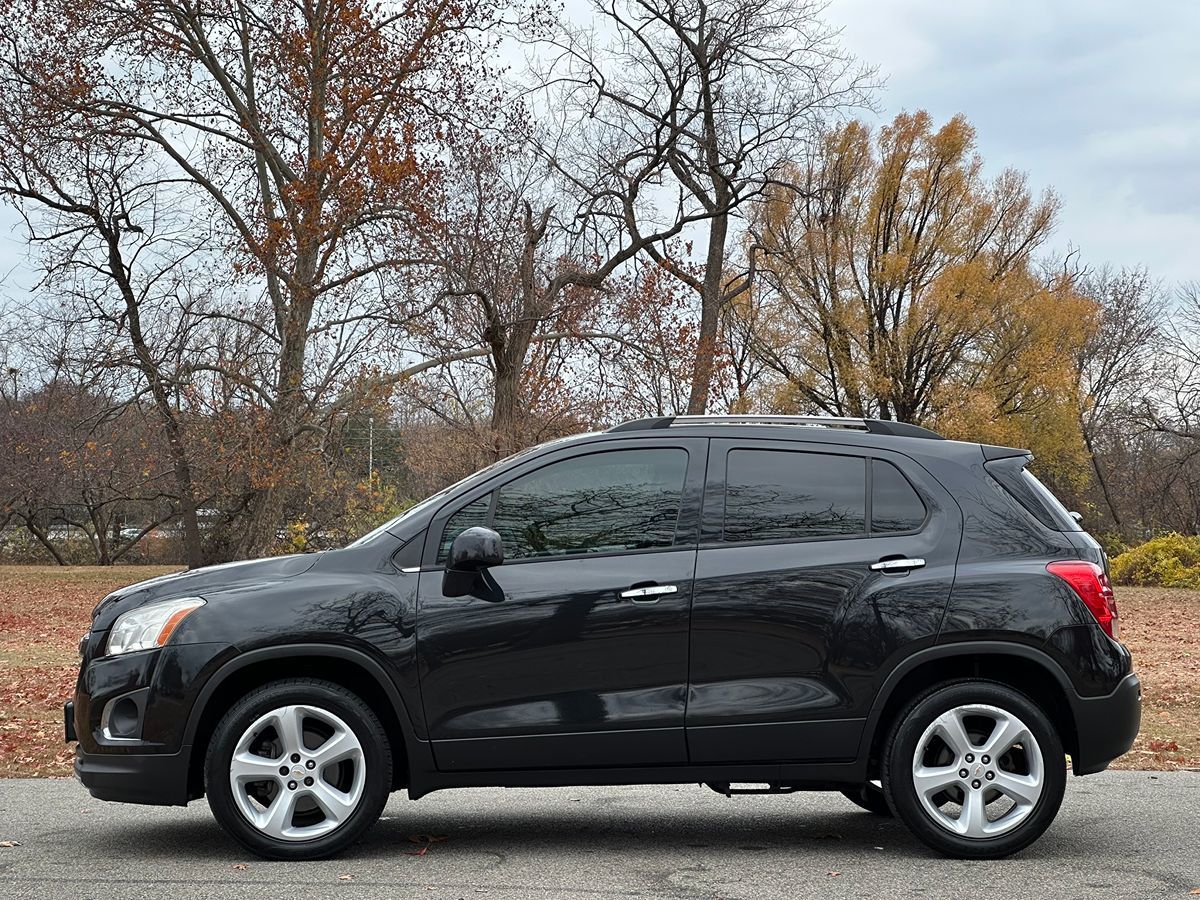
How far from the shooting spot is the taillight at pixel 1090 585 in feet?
19.0

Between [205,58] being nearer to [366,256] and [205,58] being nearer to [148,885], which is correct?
[366,256]

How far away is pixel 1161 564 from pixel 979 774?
2625 cm

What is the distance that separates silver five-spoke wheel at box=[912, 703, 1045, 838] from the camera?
18.6ft

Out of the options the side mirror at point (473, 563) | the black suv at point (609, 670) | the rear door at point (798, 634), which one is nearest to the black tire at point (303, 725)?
the black suv at point (609, 670)

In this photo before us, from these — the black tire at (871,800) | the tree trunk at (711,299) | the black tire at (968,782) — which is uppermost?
the tree trunk at (711,299)

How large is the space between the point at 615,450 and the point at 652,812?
2.24 meters

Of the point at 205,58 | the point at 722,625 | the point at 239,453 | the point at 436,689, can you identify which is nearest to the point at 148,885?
the point at 436,689

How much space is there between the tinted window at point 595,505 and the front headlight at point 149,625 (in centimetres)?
138

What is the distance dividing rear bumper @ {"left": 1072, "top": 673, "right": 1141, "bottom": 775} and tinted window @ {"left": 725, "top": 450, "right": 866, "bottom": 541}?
122cm

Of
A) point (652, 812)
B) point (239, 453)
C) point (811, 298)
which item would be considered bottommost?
point (652, 812)

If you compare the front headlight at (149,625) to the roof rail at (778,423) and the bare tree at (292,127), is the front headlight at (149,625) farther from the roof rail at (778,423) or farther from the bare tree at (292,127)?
the bare tree at (292,127)

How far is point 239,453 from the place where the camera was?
2395 centimetres

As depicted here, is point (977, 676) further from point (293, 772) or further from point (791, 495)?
point (293, 772)

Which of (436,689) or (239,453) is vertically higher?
(239,453)
